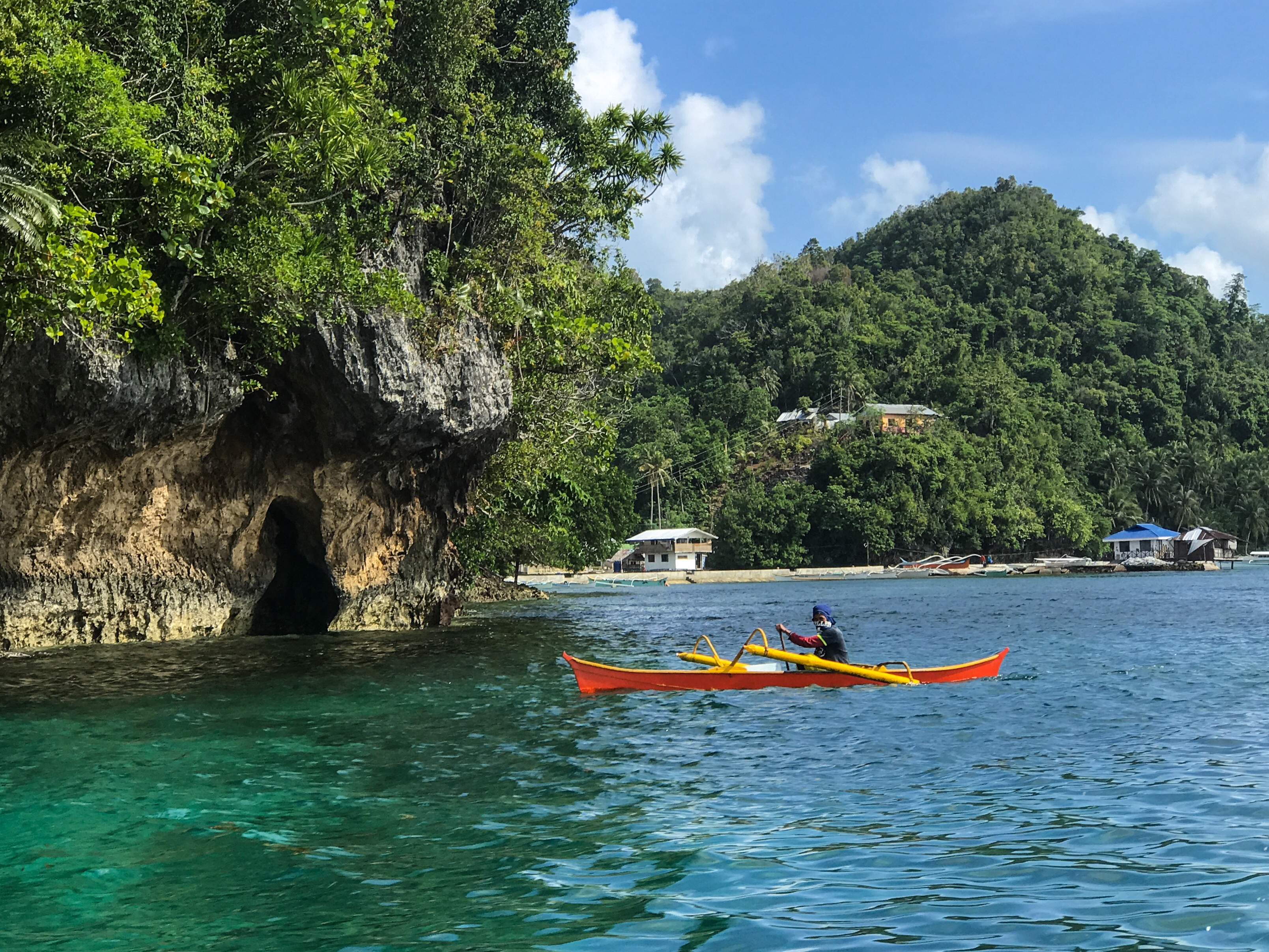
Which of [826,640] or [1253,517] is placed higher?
[1253,517]

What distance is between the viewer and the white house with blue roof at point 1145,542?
9519cm

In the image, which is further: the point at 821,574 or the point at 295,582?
the point at 821,574

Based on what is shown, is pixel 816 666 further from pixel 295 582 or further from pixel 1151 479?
→ pixel 1151 479

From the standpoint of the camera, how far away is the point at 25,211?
11594 millimetres

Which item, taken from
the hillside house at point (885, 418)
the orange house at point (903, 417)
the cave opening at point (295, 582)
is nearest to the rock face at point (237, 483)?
the cave opening at point (295, 582)

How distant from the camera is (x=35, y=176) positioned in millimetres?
13062

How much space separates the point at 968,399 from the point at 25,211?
11217cm

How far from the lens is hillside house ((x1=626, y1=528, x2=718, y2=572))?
96312 mm

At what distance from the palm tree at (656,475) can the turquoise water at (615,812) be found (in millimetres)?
88128

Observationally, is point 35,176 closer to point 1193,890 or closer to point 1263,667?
point 1193,890

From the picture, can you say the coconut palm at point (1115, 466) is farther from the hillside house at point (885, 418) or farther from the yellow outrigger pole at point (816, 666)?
the yellow outrigger pole at point (816, 666)

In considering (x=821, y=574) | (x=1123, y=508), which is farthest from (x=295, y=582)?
(x=1123, y=508)

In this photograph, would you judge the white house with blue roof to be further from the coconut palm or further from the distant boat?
the coconut palm

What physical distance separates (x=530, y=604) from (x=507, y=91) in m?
22.9
